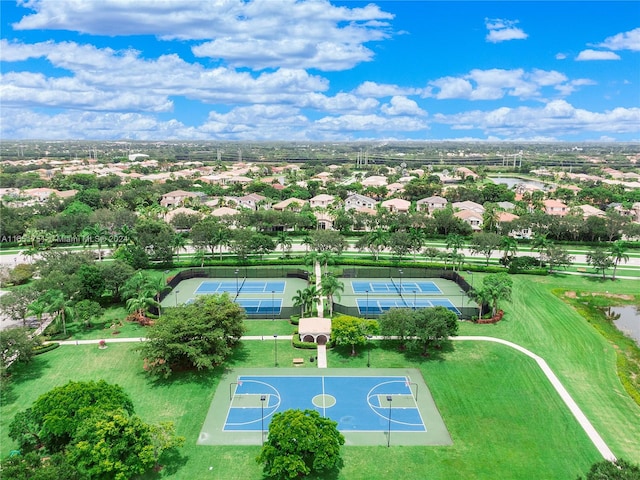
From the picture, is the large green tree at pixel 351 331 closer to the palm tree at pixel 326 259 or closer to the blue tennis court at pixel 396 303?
the blue tennis court at pixel 396 303

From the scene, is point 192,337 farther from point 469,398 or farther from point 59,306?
point 469,398

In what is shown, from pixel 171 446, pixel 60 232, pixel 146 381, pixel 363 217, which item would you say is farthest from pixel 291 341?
pixel 60 232

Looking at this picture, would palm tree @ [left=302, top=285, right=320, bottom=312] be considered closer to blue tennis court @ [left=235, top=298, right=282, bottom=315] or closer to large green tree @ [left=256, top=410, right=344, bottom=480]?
blue tennis court @ [left=235, top=298, right=282, bottom=315]

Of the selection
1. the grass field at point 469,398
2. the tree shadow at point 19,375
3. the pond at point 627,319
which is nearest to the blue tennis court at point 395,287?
the grass field at point 469,398

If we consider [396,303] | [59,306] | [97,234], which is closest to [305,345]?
[396,303]

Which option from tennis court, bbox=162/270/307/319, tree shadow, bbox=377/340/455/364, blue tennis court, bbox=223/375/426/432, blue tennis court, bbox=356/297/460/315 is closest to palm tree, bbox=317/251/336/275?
tennis court, bbox=162/270/307/319

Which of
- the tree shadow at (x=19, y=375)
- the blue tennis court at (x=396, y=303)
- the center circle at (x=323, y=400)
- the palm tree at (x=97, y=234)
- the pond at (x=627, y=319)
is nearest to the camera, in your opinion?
the center circle at (x=323, y=400)
